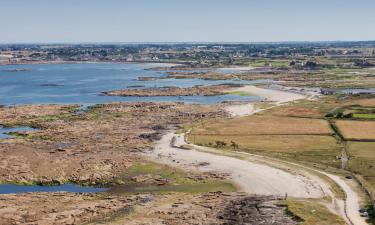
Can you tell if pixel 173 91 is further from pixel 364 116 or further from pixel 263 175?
pixel 263 175

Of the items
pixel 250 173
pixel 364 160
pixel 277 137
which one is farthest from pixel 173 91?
pixel 250 173

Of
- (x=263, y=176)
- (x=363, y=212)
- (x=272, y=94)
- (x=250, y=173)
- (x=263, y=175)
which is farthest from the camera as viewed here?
(x=272, y=94)

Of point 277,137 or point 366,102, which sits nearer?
point 277,137

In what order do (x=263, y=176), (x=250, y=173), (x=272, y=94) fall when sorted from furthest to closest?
(x=272, y=94) < (x=250, y=173) < (x=263, y=176)

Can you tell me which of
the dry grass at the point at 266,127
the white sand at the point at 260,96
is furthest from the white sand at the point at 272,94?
the dry grass at the point at 266,127

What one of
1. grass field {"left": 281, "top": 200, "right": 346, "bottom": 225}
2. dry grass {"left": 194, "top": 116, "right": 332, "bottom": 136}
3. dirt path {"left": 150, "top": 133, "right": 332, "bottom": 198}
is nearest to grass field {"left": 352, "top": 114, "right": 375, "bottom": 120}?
dry grass {"left": 194, "top": 116, "right": 332, "bottom": 136}

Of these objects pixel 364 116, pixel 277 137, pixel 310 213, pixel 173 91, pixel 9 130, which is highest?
pixel 364 116

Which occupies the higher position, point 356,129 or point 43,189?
point 356,129
